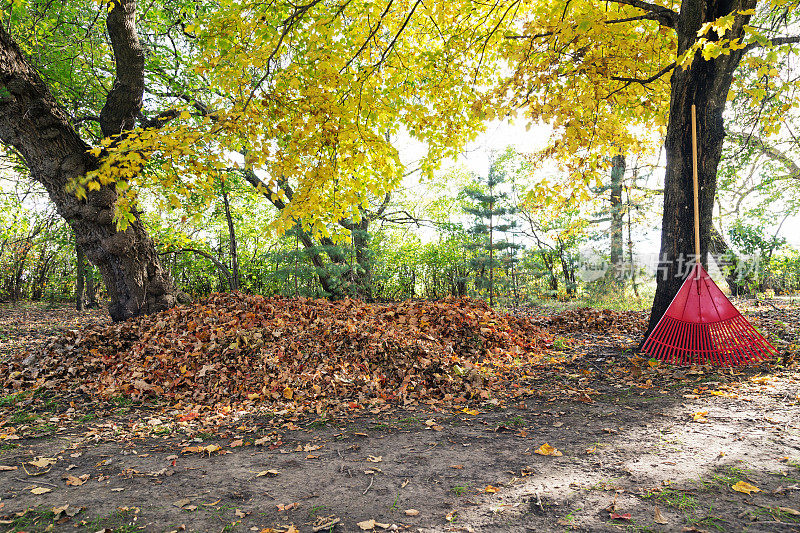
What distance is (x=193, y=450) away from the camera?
3023 millimetres

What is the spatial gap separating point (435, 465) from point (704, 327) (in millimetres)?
3474

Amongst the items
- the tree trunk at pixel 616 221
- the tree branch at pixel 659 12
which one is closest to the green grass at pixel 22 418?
the tree branch at pixel 659 12

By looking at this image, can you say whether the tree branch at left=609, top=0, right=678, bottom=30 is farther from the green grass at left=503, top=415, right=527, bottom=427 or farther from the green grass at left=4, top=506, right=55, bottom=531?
the green grass at left=4, top=506, right=55, bottom=531

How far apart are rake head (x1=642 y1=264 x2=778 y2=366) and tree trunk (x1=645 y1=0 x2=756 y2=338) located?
42cm

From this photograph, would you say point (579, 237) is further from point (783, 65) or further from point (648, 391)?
point (648, 391)

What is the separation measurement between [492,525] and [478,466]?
0.66m

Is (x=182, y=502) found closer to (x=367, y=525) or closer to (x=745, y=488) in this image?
(x=367, y=525)

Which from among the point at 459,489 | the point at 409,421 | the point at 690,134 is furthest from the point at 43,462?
the point at 690,134

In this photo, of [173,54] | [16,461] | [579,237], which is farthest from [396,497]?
[579,237]

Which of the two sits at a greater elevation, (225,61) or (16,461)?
(225,61)

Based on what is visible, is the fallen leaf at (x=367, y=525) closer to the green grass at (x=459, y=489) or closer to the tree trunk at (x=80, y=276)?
the green grass at (x=459, y=489)

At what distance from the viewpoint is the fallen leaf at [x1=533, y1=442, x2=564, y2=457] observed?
2709 millimetres

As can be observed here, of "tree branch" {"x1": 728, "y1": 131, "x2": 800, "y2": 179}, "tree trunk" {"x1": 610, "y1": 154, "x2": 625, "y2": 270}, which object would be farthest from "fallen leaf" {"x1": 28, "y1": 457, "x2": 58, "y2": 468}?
"tree trunk" {"x1": 610, "y1": 154, "x2": 625, "y2": 270}

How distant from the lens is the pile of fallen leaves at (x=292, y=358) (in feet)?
13.9
